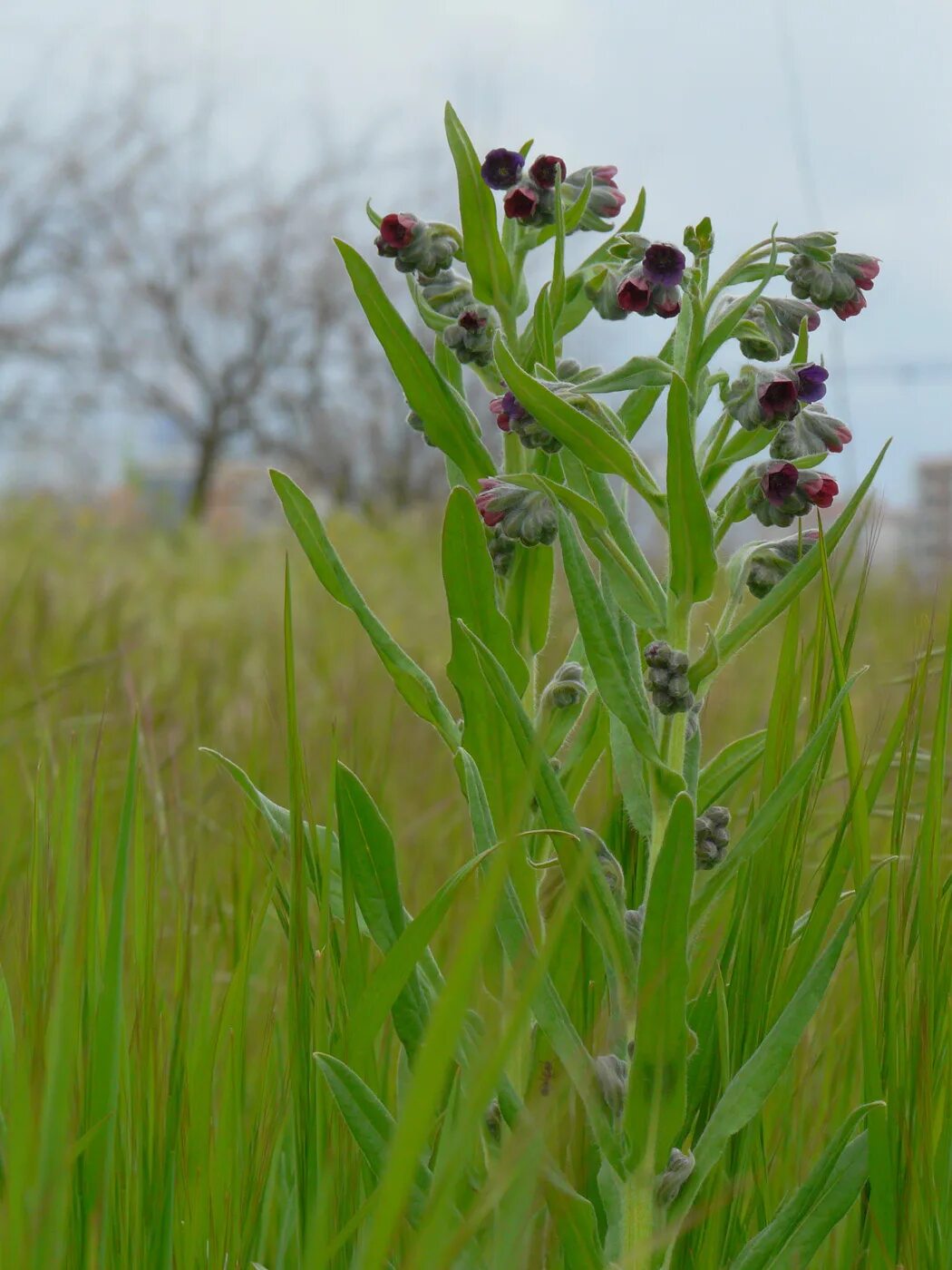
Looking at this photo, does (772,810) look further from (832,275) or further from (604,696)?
(832,275)

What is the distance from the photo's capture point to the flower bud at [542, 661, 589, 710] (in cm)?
109

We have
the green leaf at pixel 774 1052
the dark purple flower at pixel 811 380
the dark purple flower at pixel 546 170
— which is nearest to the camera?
the green leaf at pixel 774 1052

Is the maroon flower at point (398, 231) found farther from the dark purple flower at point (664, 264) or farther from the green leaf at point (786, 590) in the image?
the green leaf at point (786, 590)

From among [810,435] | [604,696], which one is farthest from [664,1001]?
[810,435]

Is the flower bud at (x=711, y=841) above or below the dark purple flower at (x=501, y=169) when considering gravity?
below

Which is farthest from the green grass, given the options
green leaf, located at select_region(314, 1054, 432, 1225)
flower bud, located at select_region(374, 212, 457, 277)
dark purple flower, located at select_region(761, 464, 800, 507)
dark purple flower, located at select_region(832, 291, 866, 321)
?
flower bud, located at select_region(374, 212, 457, 277)

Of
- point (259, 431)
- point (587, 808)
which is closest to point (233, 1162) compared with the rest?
point (587, 808)

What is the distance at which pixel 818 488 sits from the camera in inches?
37.0

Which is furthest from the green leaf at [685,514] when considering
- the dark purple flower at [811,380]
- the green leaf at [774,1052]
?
the green leaf at [774,1052]

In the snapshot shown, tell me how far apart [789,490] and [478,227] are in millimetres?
368

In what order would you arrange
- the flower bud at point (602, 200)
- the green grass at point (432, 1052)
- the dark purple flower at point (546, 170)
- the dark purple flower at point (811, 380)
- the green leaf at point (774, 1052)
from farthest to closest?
the flower bud at point (602, 200)
the dark purple flower at point (546, 170)
the dark purple flower at point (811, 380)
the green leaf at point (774, 1052)
the green grass at point (432, 1052)

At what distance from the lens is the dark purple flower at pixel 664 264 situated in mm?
941

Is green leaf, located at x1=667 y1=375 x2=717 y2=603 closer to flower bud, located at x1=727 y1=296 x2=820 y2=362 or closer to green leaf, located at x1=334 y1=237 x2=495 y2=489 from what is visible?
flower bud, located at x1=727 y1=296 x2=820 y2=362

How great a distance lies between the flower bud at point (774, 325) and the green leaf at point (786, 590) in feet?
0.40
